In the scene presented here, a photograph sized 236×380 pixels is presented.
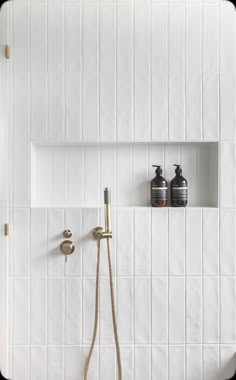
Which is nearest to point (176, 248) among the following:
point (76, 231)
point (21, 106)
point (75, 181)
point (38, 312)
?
point (76, 231)

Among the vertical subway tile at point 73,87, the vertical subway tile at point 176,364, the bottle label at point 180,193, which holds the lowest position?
the vertical subway tile at point 176,364

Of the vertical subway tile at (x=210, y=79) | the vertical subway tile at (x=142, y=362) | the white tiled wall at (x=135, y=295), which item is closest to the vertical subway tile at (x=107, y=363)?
the white tiled wall at (x=135, y=295)

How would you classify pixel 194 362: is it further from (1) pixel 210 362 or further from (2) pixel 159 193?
(2) pixel 159 193

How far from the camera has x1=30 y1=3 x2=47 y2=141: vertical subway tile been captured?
1.89 meters

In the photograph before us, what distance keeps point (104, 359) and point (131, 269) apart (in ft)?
1.44

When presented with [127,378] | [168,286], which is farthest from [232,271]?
[127,378]

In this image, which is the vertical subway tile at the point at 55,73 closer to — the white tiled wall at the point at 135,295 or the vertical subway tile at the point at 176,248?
the white tiled wall at the point at 135,295

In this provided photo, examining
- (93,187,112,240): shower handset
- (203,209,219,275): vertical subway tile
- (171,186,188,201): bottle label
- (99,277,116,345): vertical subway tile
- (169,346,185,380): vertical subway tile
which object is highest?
(171,186,188,201): bottle label

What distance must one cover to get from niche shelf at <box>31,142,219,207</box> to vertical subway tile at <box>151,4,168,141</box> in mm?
119

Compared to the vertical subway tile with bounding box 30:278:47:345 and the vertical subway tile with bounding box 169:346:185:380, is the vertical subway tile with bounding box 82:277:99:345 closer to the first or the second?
the vertical subway tile with bounding box 30:278:47:345

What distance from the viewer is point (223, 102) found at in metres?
1.89

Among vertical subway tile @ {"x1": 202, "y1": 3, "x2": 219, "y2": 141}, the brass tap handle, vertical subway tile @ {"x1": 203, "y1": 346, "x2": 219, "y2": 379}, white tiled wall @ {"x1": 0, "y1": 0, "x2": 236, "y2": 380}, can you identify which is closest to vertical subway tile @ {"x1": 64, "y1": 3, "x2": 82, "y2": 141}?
white tiled wall @ {"x1": 0, "y1": 0, "x2": 236, "y2": 380}

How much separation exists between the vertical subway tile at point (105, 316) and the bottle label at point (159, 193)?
0.45 m

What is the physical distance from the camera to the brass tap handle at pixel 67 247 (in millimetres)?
1849
